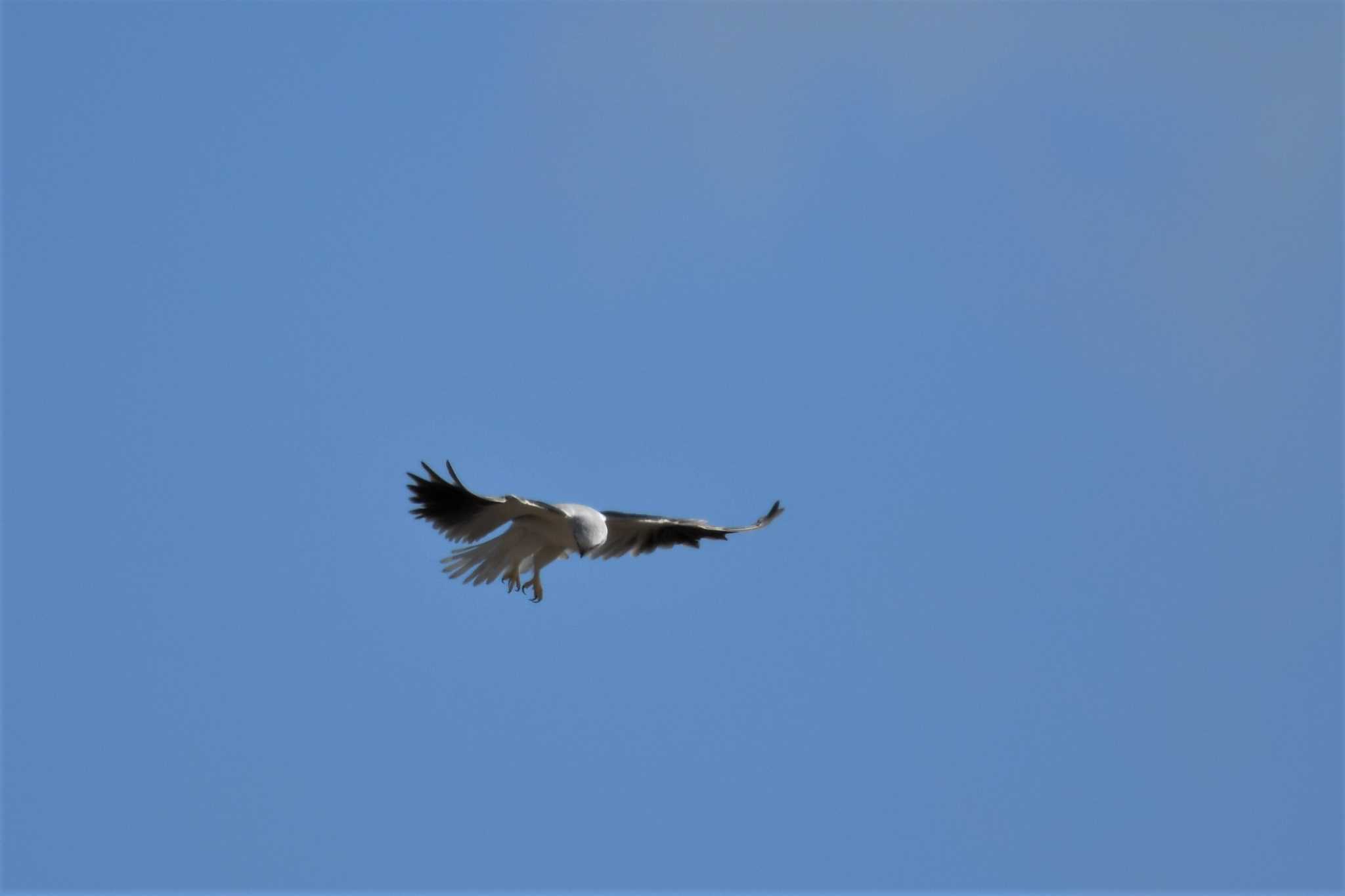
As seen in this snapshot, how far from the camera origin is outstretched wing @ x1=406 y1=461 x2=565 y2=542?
19875 mm

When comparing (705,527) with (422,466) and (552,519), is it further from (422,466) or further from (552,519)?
(422,466)

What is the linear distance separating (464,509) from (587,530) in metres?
1.16

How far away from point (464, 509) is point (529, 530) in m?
0.68

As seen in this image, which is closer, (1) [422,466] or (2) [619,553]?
(1) [422,466]

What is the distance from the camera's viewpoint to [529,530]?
20438 millimetres

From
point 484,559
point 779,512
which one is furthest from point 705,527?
point 484,559

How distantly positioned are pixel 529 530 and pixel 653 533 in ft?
4.81

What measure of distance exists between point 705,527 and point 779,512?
735 mm

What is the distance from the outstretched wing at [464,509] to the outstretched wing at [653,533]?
108 centimetres

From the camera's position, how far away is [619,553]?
21422 mm

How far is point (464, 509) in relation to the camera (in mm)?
20141

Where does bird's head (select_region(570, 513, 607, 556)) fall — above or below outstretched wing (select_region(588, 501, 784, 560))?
below

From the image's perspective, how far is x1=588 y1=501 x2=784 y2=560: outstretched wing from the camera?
20.9 metres

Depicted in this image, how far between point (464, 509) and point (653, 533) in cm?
212
